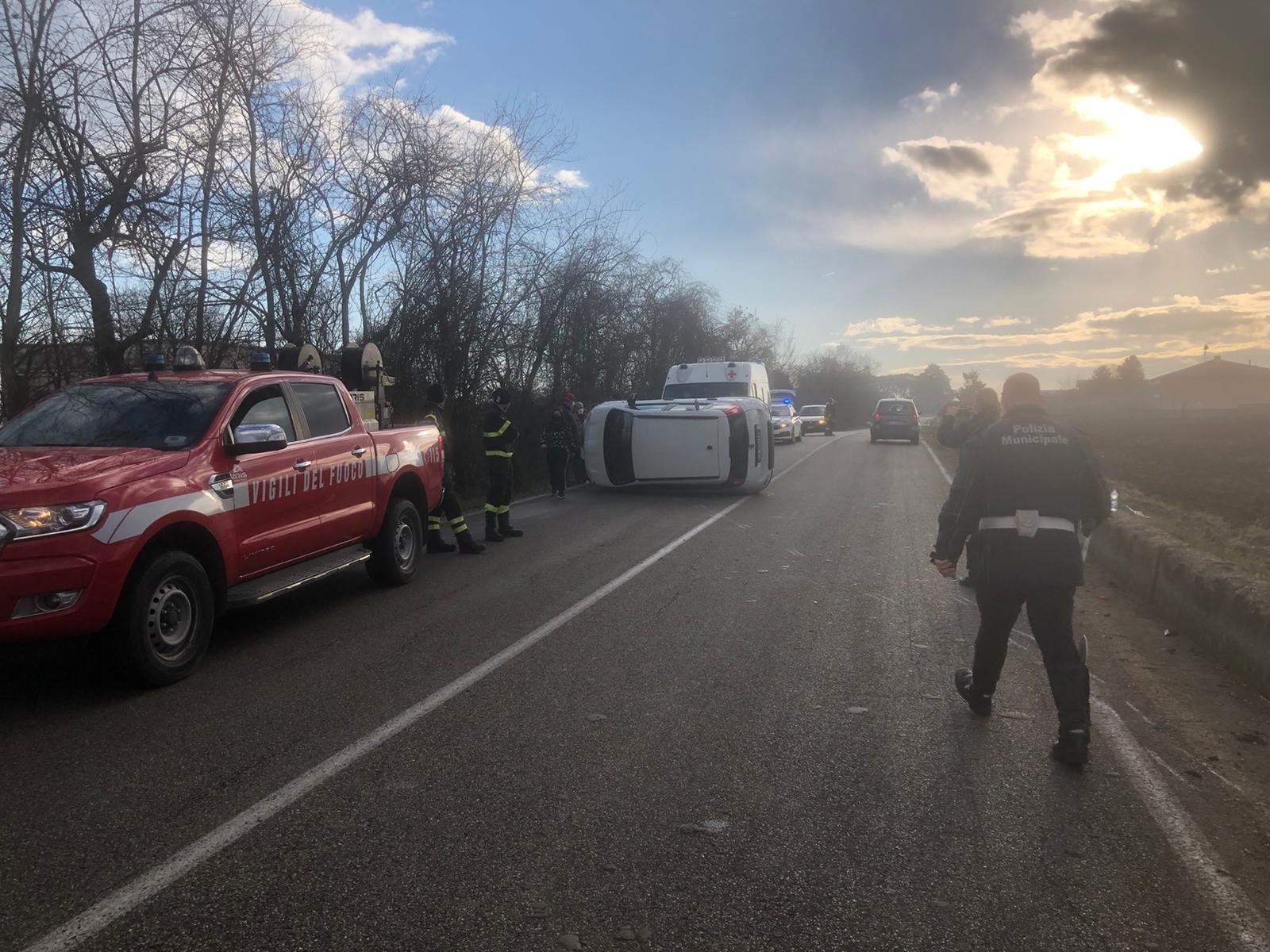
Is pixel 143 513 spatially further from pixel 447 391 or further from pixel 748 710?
pixel 447 391

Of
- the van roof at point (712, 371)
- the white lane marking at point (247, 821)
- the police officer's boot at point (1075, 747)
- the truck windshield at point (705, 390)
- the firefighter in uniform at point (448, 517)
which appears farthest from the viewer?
the van roof at point (712, 371)

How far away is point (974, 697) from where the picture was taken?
5184 mm

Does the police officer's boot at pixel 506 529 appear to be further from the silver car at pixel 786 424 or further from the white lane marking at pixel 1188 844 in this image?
the silver car at pixel 786 424

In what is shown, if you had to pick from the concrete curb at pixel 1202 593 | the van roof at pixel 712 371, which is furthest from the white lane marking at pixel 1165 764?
the van roof at pixel 712 371

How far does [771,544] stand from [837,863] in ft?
25.7

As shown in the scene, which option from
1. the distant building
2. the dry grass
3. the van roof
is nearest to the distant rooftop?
the distant building

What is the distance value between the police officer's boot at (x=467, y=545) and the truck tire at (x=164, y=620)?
15.5ft

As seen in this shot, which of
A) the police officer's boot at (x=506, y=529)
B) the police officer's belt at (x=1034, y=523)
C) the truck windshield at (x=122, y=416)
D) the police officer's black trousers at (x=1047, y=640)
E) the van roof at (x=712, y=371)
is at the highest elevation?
the van roof at (x=712, y=371)

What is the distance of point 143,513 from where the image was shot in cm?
544

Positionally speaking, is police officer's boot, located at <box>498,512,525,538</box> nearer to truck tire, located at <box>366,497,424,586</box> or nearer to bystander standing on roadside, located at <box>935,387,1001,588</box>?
truck tire, located at <box>366,497,424,586</box>

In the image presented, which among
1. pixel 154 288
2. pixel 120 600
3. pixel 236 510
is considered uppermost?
pixel 154 288

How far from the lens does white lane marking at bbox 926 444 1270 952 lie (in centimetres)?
317

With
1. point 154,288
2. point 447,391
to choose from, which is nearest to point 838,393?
point 447,391

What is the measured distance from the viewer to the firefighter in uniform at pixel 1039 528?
469 cm
